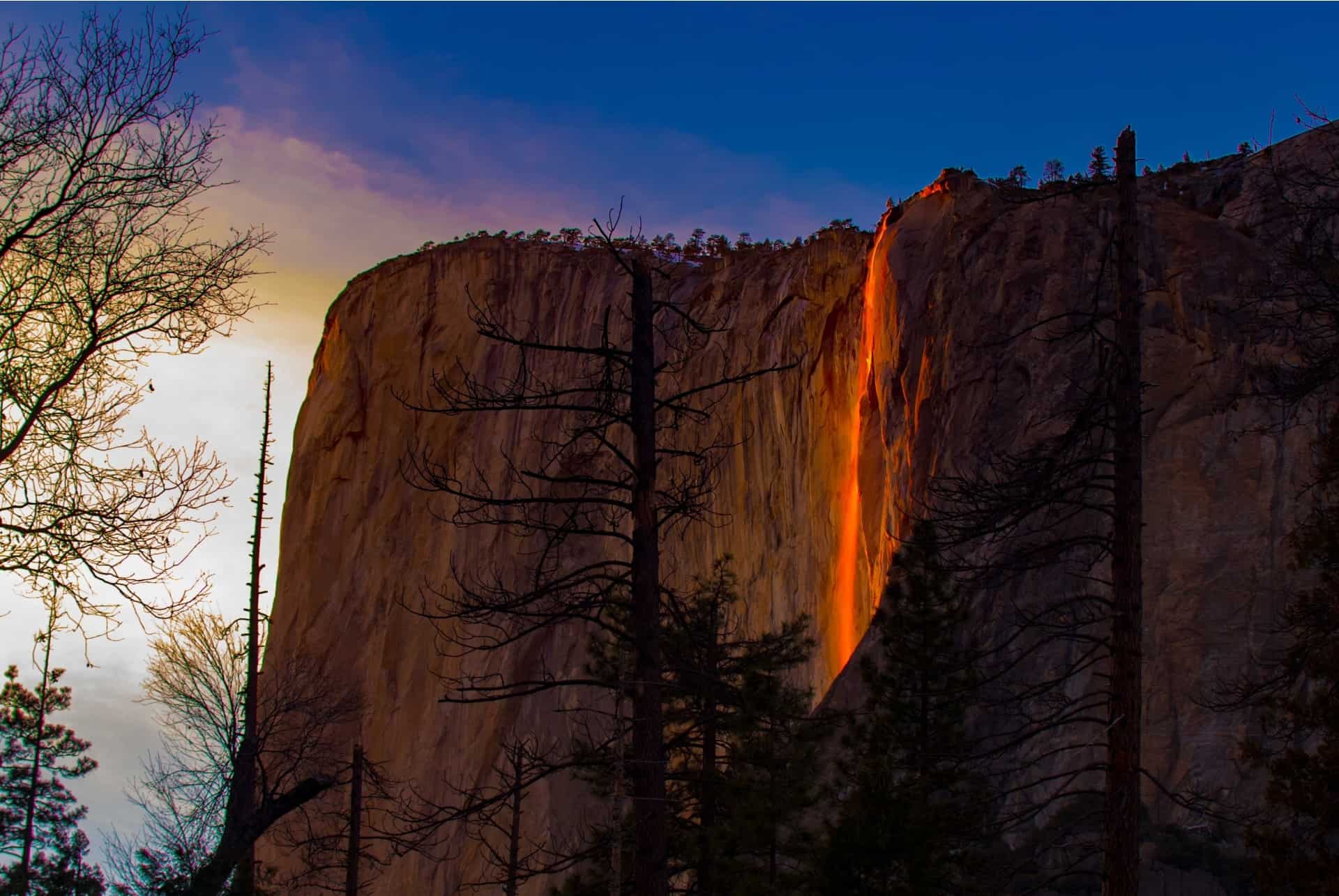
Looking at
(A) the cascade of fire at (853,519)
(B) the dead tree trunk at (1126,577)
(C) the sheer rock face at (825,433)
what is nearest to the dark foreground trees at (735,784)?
(C) the sheer rock face at (825,433)

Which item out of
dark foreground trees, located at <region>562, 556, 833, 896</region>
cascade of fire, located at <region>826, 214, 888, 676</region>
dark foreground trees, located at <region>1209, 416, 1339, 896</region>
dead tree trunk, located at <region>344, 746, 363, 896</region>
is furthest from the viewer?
cascade of fire, located at <region>826, 214, 888, 676</region>

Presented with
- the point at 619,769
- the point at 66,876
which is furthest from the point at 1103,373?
the point at 66,876

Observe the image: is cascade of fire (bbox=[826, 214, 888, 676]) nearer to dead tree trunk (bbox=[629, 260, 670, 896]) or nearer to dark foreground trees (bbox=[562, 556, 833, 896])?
dark foreground trees (bbox=[562, 556, 833, 896])

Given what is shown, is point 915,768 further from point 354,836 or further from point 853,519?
point 853,519

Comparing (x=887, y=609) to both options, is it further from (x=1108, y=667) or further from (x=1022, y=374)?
(x=1022, y=374)

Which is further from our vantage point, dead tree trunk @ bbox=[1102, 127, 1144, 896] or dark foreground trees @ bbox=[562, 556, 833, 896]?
dark foreground trees @ bbox=[562, 556, 833, 896]

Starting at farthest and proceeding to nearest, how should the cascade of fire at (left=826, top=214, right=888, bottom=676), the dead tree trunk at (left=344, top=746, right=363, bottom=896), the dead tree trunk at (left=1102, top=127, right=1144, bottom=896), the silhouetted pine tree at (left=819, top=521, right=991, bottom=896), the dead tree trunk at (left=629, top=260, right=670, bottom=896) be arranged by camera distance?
the cascade of fire at (left=826, top=214, right=888, bottom=676)
the dead tree trunk at (left=344, top=746, right=363, bottom=896)
the silhouetted pine tree at (left=819, top=521, right=991, bottom=896)
the dead tree trunk at (left=1102, top=127, right=1144, bottom=896)
the dead tree trunk at (left=629, top=260, right=670, bottom=896)

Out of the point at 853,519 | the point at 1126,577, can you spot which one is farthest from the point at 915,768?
the point at 853,519

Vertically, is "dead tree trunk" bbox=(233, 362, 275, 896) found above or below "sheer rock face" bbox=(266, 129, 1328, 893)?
below

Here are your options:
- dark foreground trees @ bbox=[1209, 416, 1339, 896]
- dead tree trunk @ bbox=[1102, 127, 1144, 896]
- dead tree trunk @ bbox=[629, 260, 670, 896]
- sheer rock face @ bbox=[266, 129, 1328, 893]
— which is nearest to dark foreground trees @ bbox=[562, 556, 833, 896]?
sheer rock face @ bbox=[266, 129, 1328, 893]
